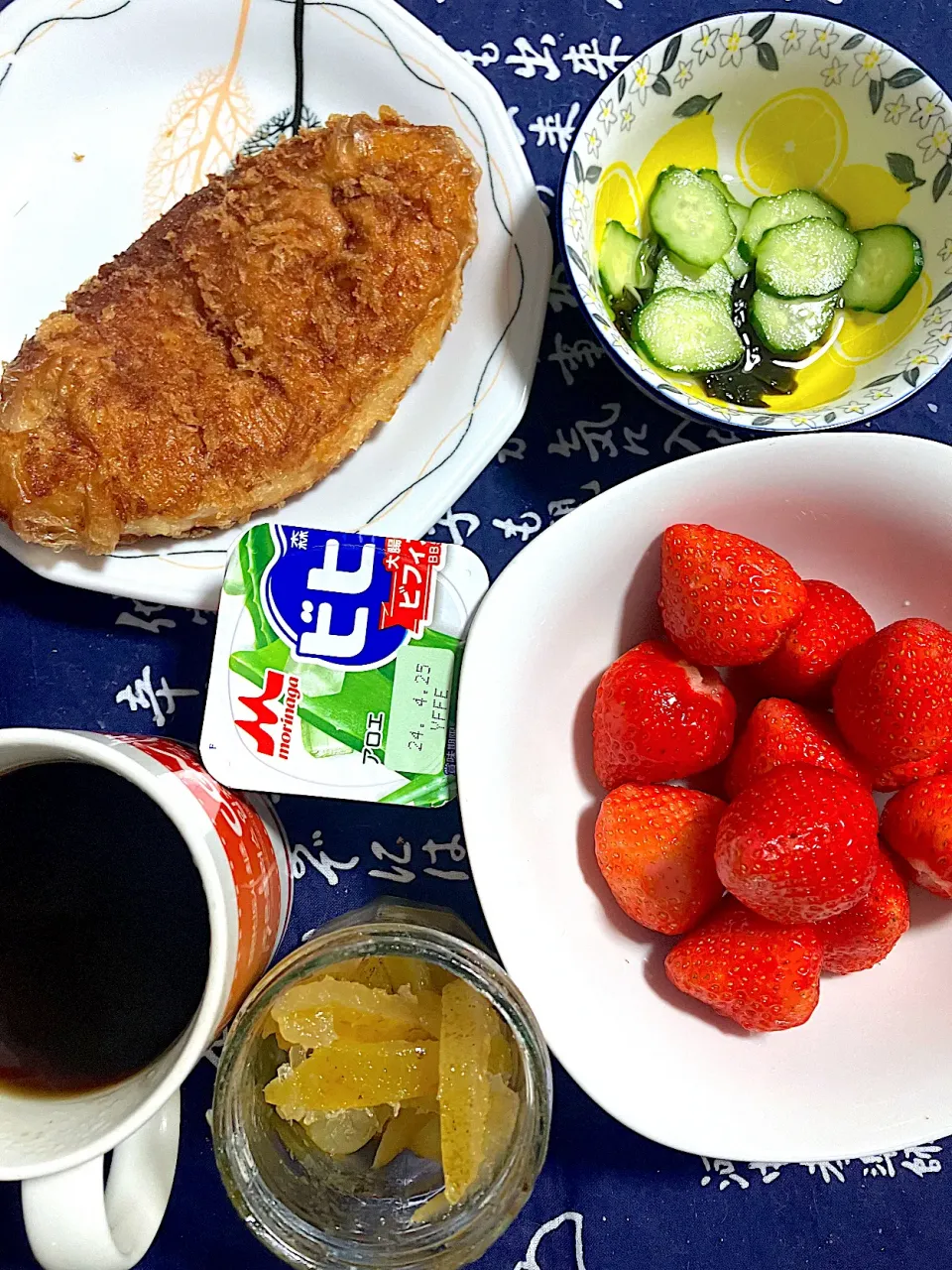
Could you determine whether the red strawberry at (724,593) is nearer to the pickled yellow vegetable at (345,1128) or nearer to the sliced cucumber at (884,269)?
the sliced cucumber at (884,269)

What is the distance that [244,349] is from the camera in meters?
1.35

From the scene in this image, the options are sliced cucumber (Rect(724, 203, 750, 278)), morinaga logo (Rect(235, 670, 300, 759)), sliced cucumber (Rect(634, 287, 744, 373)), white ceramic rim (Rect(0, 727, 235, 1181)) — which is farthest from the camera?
sliced cucumber (Rect(724, 203, 750, 278))

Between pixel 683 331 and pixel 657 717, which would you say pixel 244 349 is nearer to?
pixel 683 331

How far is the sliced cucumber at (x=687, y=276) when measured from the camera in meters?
1.46

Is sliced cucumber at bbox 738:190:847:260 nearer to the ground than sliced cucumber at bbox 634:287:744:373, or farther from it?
farther from it

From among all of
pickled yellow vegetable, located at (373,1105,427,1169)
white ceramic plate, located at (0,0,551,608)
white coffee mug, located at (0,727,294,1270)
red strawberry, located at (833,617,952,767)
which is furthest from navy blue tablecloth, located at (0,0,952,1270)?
red strawberry, located at (833,617,952,767)

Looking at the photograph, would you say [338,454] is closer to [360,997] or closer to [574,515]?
[574,515]

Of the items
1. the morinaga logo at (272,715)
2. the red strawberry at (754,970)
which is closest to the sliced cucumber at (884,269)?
the red strawberry at (754,970)

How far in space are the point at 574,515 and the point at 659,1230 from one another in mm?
1077

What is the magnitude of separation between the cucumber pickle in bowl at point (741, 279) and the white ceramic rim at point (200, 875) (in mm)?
874

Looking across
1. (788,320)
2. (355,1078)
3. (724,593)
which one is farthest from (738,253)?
(355,1078)

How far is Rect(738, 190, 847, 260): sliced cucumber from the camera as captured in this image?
58.0 inches

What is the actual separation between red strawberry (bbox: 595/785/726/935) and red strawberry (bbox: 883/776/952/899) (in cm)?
22

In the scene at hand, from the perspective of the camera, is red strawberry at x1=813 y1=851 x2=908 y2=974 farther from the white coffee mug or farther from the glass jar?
the white coffee mug
